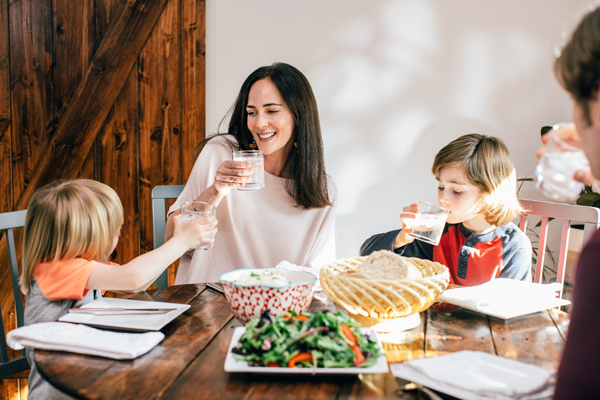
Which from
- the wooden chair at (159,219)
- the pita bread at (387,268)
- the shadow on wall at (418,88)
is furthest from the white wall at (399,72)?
the pita bread at (387,268)

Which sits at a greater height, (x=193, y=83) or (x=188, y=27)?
(x=188, y=27)

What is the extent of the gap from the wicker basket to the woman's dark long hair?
0.97 m

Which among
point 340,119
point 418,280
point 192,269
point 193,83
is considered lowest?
point 192,269

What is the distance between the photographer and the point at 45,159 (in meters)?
2.73

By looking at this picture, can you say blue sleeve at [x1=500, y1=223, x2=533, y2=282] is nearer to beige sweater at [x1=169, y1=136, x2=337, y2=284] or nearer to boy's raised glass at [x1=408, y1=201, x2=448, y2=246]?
boy's raised glass at [x1=408, y1=201, x2=448, y2=246]

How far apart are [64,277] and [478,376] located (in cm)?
102

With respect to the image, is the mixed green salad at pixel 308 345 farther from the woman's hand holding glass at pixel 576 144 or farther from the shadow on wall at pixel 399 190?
the shadow on wall at pixel 399 190

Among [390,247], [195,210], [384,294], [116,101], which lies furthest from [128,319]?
[116,101]

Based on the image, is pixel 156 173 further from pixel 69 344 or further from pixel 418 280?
pixel 418 280

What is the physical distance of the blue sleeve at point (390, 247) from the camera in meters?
1.83

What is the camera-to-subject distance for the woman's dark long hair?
6.47 feet

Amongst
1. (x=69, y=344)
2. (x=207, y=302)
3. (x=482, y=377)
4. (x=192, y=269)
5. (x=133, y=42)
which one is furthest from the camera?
(x=133, y=42)

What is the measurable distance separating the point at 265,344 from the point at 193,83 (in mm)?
2234

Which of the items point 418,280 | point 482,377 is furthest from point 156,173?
Result: point 482,377
